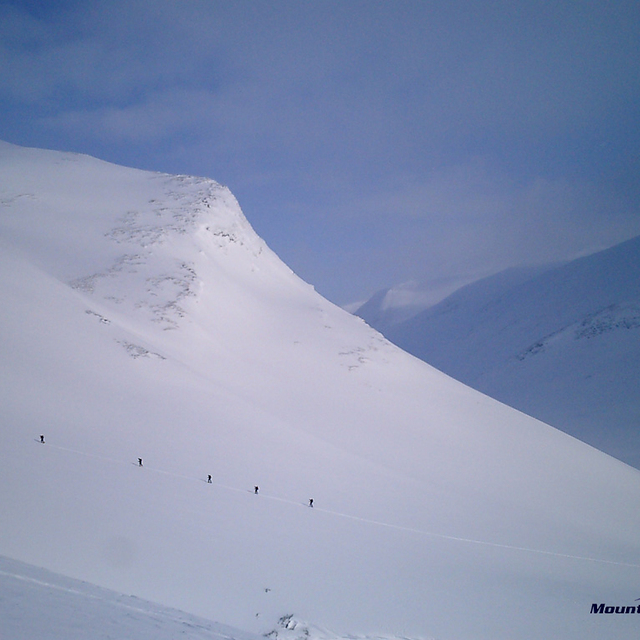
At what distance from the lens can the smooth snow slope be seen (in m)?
11.7

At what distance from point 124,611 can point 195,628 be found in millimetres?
1213

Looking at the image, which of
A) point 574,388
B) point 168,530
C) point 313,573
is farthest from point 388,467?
point 574,388

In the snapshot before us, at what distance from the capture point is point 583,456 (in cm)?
3172

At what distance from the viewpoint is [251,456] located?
2003 cm

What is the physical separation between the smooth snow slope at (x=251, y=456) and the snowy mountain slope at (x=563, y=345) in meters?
29.2

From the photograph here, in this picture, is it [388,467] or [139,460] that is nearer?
[139,460]

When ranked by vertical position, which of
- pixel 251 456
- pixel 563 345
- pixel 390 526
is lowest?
pixel 390 526

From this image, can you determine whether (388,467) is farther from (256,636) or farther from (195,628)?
(195,628)

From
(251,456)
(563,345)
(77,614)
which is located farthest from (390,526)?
(563,345)

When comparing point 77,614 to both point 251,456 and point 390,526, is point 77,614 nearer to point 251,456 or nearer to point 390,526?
point 390,526

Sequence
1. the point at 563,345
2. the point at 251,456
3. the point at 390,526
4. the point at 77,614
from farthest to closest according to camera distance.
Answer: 1. the point at 563,345
2. the point at 251,456
3. the point at 390,526
4. the point at 77,614

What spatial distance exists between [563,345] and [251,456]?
75.1 m

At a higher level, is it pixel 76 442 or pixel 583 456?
pixel 583 456

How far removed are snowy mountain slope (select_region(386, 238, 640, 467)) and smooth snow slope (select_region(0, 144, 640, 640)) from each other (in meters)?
29.2
